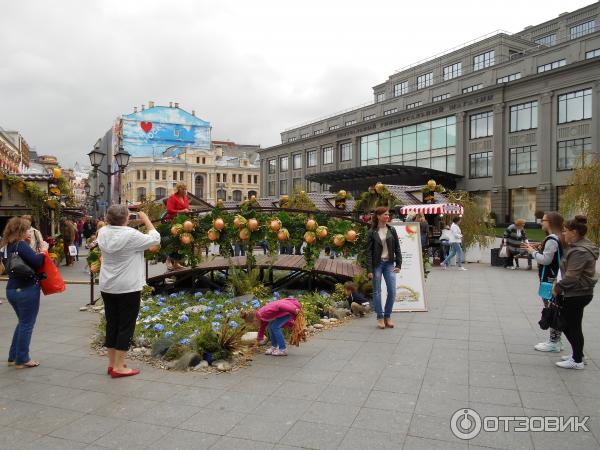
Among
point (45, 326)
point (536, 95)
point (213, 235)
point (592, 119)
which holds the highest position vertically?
point (536, 95)

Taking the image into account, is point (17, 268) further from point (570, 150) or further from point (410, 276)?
point (570, 150)

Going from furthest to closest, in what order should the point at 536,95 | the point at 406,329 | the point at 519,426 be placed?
the point at 536,95
the point at 406,329
the point at 519,426

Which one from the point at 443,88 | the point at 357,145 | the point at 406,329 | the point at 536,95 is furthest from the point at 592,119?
the point at 406,329

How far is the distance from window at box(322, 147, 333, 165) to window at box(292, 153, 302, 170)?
5.68 m

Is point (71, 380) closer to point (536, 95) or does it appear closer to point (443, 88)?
point (536, 95)

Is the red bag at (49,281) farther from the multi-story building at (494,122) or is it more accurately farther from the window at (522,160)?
the window at (522,160)

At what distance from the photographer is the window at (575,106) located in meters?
32.8

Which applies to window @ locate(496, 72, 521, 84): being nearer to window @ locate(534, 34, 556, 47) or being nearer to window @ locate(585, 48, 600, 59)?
window @ locate(585, 48, 600, 59)

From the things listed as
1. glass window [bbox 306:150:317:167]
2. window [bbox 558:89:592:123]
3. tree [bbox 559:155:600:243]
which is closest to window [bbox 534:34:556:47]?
window [bbox 558:89:592:123]

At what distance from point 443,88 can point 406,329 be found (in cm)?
4418

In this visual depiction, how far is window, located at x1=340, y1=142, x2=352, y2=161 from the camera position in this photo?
182 ft

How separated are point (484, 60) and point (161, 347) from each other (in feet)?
153

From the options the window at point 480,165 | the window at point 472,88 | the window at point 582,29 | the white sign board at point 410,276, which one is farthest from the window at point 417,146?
the white sign board at point 410,276

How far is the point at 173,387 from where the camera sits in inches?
187
